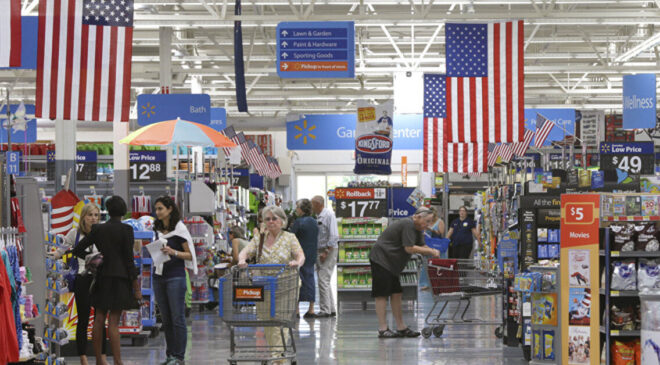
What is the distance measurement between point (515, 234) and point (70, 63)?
14.5ft

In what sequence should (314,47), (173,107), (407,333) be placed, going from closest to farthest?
(407,333), (314,47), (173,107)

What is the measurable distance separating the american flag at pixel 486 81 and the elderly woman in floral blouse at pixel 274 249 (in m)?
5.56

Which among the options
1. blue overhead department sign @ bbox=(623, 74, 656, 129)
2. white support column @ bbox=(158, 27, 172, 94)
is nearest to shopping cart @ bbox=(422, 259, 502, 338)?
white support column @ bbox=(158, 27, 172, 94)

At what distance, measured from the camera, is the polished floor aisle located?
30.0 feet

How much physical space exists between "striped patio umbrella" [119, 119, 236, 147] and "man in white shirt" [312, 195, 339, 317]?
10.5 ft

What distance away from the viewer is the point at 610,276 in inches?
282

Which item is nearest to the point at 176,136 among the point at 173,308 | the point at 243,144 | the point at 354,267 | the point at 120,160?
the point at 173,308

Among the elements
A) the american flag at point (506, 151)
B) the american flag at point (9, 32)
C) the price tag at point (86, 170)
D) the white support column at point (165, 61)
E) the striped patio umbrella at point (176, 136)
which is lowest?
the price tag at point (86, 170)

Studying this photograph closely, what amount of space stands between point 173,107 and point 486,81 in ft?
16.4

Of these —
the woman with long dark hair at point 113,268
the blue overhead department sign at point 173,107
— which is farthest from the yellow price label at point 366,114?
the woman with long dark hair at point 113,268

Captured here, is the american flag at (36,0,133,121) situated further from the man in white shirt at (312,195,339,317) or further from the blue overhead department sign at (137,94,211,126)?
the blue overhead department sign at (137,94,211,126)

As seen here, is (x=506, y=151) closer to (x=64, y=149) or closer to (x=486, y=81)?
(x=486, y=81)

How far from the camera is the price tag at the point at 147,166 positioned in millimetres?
12898

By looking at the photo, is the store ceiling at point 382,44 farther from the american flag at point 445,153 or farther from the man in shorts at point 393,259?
the man in shorts at point 393,259
